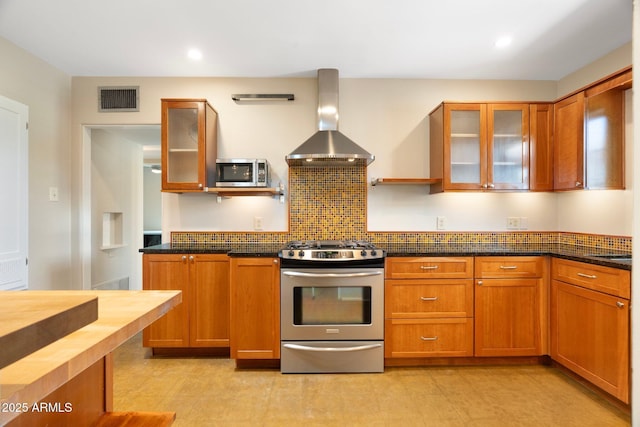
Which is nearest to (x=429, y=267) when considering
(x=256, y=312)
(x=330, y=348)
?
(x=330, y=348)

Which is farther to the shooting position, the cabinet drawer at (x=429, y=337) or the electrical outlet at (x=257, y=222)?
the electrical outlet at (x=257, y=222)

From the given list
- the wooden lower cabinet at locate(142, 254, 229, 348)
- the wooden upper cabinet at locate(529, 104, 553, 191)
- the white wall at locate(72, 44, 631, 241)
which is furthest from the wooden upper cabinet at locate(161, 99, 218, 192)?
the wooden upper cabinet at locate(529, 104, 553, 191)

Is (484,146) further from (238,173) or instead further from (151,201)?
(151,201)

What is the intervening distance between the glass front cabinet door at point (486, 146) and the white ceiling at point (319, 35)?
447 mm

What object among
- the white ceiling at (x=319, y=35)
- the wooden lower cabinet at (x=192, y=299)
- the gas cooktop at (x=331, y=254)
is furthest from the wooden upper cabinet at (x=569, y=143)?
the wooden lower cabinet at (x=192, y=299)

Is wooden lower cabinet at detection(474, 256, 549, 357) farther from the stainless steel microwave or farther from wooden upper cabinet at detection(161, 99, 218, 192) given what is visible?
wooden upper cabinet at detection(161, 99, 218, 192)

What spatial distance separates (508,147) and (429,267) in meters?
1.28

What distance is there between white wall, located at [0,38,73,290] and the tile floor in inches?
41.4

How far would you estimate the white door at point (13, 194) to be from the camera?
241cm

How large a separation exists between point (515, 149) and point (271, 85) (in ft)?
7.44

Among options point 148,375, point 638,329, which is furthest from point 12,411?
point 148,375

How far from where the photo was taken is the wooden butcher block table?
469 millimetres

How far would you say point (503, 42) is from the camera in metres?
2.53

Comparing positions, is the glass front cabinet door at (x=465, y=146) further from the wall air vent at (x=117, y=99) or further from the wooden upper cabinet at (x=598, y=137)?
the wall air vent at (x=117, y=99)
